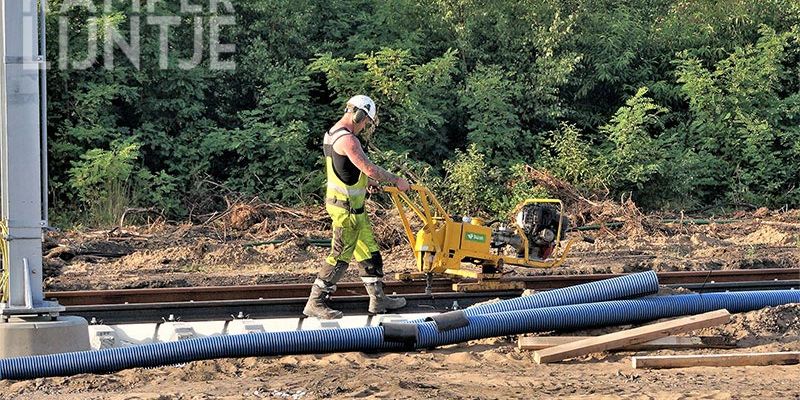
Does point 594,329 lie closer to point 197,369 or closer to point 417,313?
point 417,313

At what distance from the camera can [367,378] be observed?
8180 mm

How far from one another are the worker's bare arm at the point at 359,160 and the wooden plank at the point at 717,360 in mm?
2884

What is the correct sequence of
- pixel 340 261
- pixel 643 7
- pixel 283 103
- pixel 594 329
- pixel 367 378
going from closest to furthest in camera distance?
pixel 367 378, pixel 594 329, pixel 340 261, pixel 283 103, pixel 643 7

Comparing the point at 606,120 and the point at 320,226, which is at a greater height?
the point at 606,120

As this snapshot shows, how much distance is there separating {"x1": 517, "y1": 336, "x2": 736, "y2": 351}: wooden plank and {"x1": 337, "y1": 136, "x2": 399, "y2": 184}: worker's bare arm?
76.9 inches

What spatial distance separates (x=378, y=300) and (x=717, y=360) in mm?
3399

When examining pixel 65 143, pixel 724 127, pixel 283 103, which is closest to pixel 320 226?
pixel 283 103

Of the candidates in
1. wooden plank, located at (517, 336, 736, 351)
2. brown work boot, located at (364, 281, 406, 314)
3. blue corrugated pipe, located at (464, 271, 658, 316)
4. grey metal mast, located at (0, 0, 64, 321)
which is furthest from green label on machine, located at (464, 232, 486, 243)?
grey metal mast, located at (0, 0, 64, 321)

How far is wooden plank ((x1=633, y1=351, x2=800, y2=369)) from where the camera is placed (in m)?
8.60

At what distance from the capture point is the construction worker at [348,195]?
1040cm

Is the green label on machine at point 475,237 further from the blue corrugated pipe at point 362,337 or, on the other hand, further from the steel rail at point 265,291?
the blue corrugated pipe at point 362,337

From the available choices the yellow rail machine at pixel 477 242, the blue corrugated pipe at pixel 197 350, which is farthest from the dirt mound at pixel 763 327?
the blue corrugated pipe at pixel 197 350

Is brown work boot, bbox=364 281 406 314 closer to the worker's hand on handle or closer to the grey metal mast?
the worker's hand on handle

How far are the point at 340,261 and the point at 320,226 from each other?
724 cm
